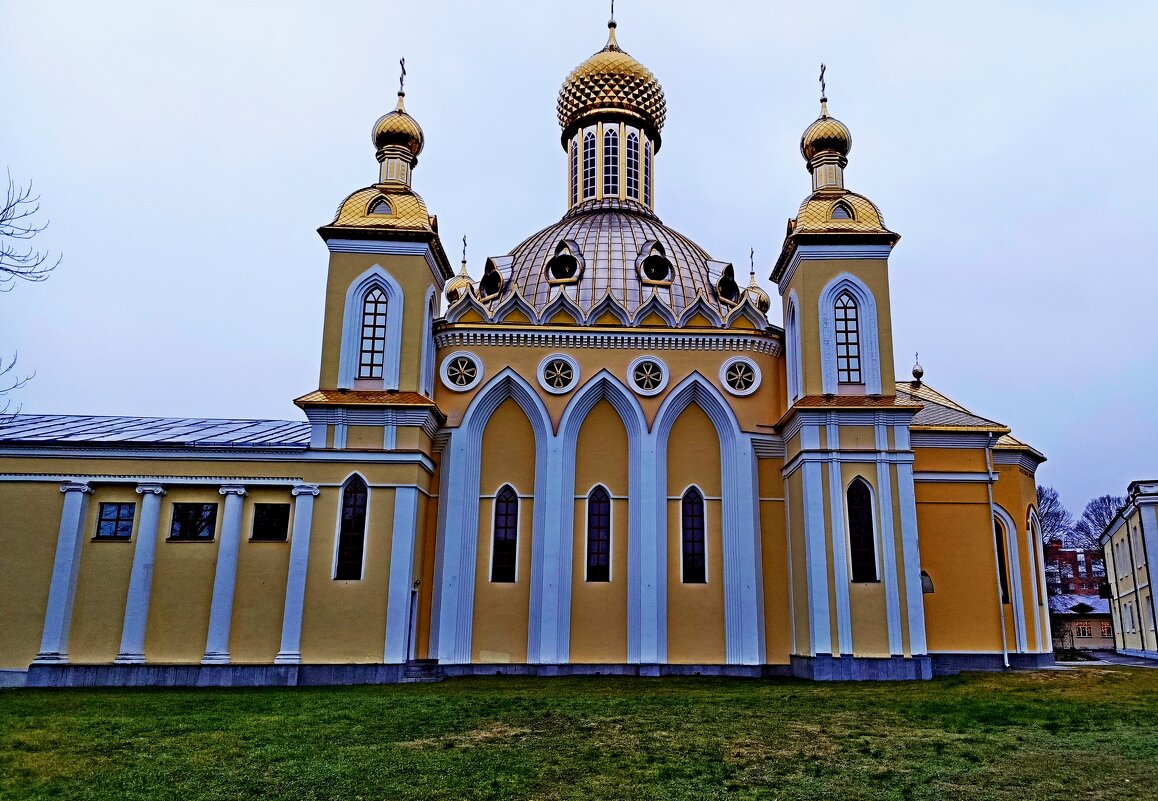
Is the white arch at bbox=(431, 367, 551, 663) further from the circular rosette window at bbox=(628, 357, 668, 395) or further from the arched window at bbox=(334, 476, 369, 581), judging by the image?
the circular rosette window at bbox=(628, 357, 668, 395)

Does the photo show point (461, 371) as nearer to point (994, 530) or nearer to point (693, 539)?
point (693, 539)

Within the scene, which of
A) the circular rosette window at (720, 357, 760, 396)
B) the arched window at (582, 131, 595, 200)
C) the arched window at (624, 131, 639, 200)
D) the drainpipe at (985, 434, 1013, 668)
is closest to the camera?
the drainpipe at (985, 434, 1013, 668)

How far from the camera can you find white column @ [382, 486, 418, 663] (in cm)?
1820

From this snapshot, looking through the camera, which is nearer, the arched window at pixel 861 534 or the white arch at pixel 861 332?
the arched window at pixel 861 534

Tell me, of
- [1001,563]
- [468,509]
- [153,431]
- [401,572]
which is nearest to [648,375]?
[468,509]

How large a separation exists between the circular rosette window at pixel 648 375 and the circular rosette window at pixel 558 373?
4.47ft

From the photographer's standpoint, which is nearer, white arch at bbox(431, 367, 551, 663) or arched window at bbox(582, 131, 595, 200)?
white arch at bbox(431, 367, 551, 663)

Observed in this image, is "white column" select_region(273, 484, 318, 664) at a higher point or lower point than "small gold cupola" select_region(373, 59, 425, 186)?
lower

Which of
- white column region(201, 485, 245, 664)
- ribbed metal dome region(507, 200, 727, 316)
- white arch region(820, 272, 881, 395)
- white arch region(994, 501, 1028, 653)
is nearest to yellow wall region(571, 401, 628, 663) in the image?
ribbed metal dome region(507, 200, 727, 316)

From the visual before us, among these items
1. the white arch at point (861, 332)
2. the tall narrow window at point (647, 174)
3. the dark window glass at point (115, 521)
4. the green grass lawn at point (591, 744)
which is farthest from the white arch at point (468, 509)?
the tall narrow window at point (647, 174)

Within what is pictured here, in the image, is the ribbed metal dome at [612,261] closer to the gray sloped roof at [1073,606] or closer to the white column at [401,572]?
the white column at [401,572]

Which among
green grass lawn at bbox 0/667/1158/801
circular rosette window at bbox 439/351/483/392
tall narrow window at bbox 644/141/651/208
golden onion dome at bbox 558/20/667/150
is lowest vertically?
green grass lawn at bbox 0/667/1158/801

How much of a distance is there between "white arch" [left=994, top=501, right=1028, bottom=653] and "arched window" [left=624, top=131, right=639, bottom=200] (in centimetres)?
1411

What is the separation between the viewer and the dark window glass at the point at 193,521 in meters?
19.1
